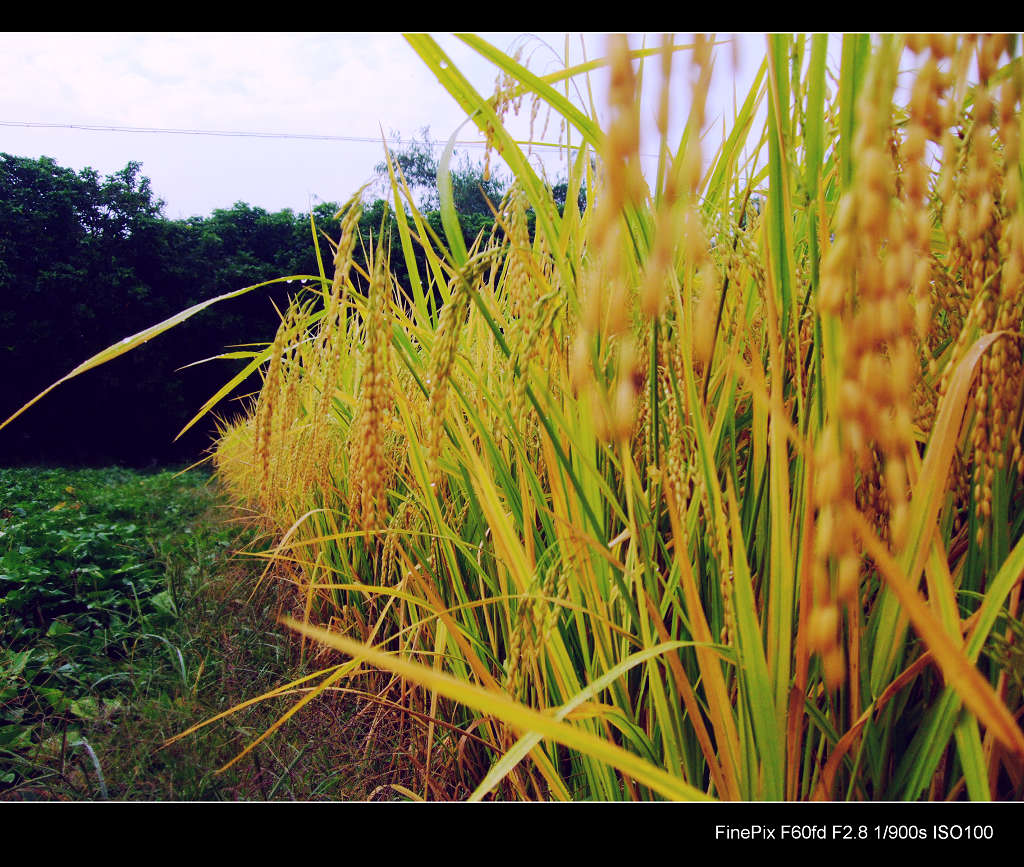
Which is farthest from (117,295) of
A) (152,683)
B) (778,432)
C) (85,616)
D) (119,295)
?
(778,432)

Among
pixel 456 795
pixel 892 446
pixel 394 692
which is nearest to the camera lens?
pixel 892 446

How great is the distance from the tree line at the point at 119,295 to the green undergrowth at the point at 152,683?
7218 millimetres

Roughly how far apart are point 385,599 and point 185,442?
13317 mm

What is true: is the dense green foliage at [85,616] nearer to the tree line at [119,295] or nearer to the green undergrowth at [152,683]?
the green undergrowth at [152,683]

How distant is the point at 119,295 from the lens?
35.4 feet

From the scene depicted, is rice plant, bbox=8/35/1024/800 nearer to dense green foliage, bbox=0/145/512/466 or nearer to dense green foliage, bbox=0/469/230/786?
dense green foliage, bbox=0/469/230/786

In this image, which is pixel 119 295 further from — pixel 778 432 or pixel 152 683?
pixel 778 432

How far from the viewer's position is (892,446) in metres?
0.25

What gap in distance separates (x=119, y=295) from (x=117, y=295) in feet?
0.14

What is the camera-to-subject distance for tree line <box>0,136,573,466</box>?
9.55m

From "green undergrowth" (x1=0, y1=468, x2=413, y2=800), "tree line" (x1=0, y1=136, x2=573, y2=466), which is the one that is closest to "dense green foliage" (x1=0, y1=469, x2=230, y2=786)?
"green undergrowth" (x1=0, y1=468, x2=413, y2=800)
